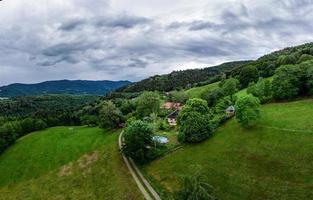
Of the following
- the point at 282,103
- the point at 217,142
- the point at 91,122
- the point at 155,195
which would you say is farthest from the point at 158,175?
the point at 91,122

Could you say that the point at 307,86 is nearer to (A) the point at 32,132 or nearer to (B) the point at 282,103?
(B) the point at 282,103

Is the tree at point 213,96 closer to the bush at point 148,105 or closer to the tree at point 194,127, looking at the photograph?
the bush at point 148,105

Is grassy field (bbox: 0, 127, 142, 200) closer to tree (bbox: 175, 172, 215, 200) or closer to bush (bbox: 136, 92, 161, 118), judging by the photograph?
bush (bbox: 136, 92, 161, 118)

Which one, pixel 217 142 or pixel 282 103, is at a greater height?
pixel 282 103

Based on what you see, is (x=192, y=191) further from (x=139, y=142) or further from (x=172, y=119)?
(x=172, y=119)

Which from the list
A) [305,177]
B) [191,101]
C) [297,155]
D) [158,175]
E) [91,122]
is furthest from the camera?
[91,122]

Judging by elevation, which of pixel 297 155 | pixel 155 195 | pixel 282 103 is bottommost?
pixel 155 195
